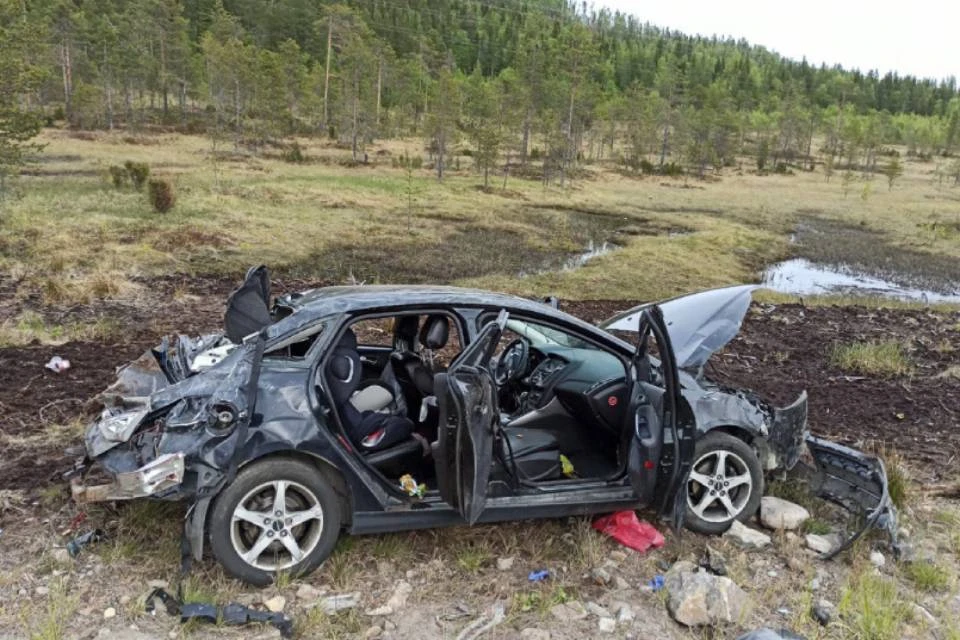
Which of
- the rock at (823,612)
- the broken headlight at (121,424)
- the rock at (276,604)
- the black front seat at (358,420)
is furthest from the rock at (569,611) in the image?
the broken headlight at (121,424)

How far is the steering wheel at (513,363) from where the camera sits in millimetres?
5363

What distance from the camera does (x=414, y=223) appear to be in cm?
2431

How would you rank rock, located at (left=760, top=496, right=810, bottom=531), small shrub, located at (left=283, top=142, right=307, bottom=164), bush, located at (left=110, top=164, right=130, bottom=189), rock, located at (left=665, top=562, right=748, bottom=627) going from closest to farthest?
rock, located at (left=665, top=562, right=748, bottom=627) → rock, located at (left=760, top=496, right=810, bottom=531) → bush, located at (left=110, top=164, right=130, bottom=189) → small shrub, located at (left=283, top=142, right=307, bottom=164)

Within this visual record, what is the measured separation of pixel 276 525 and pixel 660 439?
2213mm

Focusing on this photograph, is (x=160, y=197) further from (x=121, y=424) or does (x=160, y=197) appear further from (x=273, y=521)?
(x=273, y=521)

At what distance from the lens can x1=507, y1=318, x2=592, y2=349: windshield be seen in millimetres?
5176

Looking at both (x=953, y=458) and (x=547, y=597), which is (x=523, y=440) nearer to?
(x=547, y=597)

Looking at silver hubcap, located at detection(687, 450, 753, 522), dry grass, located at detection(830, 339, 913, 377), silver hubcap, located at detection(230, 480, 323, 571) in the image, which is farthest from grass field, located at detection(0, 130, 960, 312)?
silver hubcap, located at detection(687, 450, 753, 522)

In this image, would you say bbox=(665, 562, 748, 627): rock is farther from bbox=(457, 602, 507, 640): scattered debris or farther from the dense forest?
the dense forest

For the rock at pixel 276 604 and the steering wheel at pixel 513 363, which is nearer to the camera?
the rock at pixel 276 604

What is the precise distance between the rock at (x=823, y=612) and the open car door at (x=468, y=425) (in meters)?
1.97

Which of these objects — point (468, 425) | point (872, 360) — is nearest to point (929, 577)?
point (468, 425)

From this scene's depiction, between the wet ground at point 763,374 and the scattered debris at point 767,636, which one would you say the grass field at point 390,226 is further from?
the scattered debris at point 767,636

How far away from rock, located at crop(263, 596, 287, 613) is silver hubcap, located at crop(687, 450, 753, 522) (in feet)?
8.32
